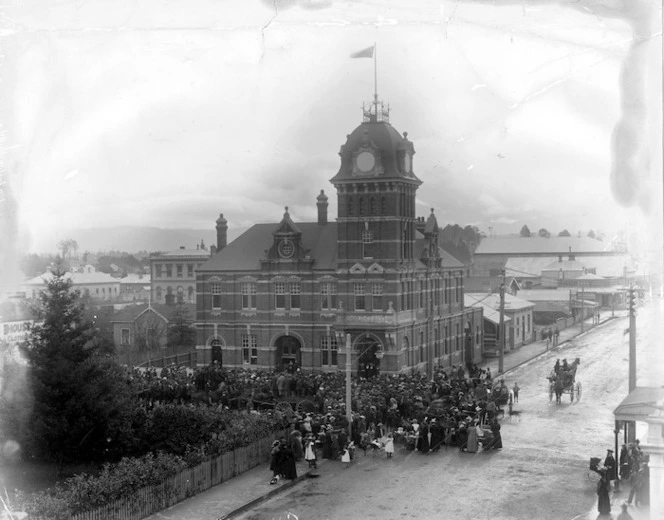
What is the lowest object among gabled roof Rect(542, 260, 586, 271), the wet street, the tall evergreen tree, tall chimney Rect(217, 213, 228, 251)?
the wet street

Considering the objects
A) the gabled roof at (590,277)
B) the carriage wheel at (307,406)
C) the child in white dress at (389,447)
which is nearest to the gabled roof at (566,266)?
the gabled roof at (590,277)

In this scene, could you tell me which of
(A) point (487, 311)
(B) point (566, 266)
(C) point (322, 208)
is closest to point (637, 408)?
(C) point (322, 208)

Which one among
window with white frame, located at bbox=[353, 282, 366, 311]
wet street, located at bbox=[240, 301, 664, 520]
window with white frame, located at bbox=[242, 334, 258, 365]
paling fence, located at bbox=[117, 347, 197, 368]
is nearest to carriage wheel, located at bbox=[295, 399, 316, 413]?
wet street, located at bbox=[240, 301, 664, 520]

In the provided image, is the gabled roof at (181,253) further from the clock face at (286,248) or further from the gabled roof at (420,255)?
the gabled roof at (420,255)

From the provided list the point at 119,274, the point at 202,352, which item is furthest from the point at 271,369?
the point at 119,274

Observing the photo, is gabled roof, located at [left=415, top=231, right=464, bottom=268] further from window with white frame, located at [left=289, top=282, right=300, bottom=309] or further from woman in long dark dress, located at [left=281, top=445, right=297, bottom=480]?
woman in long dark dress, located at [left=281, top=445, right=297, bottom=480]

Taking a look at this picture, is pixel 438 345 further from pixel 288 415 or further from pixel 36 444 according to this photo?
pixel 36 444

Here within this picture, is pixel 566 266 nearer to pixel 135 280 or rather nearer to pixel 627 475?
pixel 135 280
